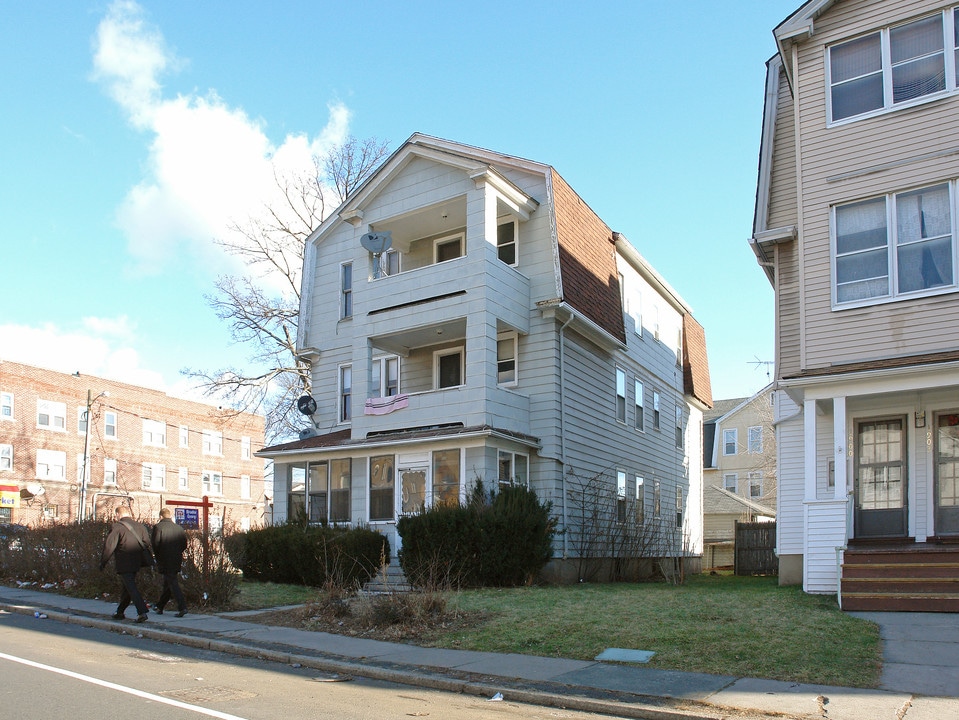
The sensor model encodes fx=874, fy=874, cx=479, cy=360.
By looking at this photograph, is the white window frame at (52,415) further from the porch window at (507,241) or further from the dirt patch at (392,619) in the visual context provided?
the dirt patch at (392,619)

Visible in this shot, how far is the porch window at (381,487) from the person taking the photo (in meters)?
21.3

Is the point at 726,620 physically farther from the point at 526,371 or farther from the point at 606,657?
the point at 526,371

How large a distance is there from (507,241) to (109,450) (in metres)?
35.8

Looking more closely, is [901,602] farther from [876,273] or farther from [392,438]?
[392,438]

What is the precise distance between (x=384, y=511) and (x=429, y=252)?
24.0ft

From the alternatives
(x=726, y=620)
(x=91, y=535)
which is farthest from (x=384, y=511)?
(x=726, y=620)

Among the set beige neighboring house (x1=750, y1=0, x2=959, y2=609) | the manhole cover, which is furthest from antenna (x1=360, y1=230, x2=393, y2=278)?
the manhole cover

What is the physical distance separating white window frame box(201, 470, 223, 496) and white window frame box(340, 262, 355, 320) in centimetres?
3428

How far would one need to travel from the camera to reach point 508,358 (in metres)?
21.8

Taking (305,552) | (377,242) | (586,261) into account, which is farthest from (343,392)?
(586,261)

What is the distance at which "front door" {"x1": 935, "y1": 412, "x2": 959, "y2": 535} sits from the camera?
48.4 feet

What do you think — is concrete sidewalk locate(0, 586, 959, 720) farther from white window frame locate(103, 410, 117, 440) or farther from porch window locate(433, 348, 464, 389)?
white window frame locate(103, 410, 117, 440)

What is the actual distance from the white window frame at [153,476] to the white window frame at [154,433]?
1276 mm

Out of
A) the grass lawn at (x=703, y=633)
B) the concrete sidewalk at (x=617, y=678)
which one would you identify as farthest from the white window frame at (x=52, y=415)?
the grass lawn at (x=703, y=633)
